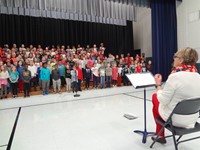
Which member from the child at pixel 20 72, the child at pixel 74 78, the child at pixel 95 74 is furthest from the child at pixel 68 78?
the child at pixel 20 72

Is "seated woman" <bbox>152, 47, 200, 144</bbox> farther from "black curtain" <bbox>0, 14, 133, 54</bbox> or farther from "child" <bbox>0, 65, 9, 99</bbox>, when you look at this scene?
"black curtain" <bbox>0, 14, 133, 54</bbox>

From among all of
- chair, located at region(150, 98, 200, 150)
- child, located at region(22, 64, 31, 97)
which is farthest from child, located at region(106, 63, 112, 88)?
chair, located at region(150, 98, 200, 150)

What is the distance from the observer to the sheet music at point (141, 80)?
228 cm

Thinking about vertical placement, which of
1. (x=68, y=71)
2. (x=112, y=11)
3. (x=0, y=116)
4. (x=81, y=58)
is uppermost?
(x=112, y=11)

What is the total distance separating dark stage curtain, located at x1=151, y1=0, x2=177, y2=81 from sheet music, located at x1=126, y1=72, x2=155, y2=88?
699 cm

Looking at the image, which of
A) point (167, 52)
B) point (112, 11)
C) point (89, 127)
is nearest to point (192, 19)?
point (167, 52)

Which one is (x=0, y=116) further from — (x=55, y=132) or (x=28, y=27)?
(x=28, y=27)

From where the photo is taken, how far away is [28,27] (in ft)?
32.8

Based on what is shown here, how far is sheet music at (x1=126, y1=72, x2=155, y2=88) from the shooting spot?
2.28m

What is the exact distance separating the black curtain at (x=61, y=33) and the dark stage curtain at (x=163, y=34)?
12.1ft

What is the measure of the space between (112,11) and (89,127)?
316 inches

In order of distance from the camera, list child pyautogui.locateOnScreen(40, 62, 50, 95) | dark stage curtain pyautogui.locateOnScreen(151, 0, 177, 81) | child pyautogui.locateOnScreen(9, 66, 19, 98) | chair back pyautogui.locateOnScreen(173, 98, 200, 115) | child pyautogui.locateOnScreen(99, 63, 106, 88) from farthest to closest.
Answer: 1. dark stage curtain pyautogui.locateOnScreen(151, 0, 177, 81)
2. child pyautogui.locateOnScreen(99, 63, 106, 88)
3. child pyautogui.locateOnScreen(40, 62, 50, 95)
4. child pyautogui.locateOnScreen(9, 66, 19, 98)
5. chair back pyautogui.locateOnScreen(173, 98, 200, 115)

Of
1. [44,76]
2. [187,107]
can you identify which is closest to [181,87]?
[187,107]

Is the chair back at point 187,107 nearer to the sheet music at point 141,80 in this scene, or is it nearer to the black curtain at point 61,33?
the sheet music at point 141,80
